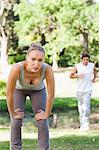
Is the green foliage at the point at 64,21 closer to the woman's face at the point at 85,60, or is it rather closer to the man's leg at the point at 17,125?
the woman's face at the point at 85,60

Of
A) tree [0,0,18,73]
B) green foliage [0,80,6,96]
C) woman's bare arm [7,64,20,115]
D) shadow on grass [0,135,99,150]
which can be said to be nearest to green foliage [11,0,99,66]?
green foliage [0,80,6,96]

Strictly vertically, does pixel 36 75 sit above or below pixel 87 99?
above

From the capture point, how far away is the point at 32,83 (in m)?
5.01

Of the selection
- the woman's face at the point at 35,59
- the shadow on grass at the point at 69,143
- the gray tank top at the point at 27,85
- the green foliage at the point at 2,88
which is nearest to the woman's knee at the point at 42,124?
the gray tank top at the point at 27,85

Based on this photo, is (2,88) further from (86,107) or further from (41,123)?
(41,123)

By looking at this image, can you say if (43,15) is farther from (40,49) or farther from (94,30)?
(40,49)

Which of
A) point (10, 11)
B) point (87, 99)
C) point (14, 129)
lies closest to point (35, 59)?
point (14, 129)

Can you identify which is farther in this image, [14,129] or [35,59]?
[14,129]

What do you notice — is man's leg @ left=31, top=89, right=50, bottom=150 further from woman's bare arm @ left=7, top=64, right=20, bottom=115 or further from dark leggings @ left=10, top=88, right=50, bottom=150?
woman's bare arm @ left=7, top=64, right=20, bottom=115

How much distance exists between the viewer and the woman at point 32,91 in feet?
15.6

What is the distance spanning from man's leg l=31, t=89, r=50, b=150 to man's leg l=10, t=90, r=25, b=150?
139mm

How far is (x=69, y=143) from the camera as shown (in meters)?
7.22

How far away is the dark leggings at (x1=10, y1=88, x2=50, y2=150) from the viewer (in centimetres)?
509

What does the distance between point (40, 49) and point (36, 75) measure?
343mm
